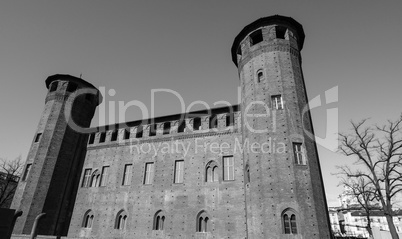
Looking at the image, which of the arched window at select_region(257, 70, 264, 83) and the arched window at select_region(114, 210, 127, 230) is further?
the arched window at select_region(114, 210, 127, 230)

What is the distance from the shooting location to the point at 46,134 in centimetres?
2100

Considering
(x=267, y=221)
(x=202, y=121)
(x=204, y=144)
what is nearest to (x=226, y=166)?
(x=204, y=144)

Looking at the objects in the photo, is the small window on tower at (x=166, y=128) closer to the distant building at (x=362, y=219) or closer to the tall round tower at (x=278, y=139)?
the tall round tower at (x=278, y=139)

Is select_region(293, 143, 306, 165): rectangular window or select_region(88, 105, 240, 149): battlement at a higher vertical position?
select_region(88, 105, 240, 149): battlement

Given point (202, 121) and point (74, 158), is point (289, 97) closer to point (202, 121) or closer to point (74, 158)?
point (202, 121)

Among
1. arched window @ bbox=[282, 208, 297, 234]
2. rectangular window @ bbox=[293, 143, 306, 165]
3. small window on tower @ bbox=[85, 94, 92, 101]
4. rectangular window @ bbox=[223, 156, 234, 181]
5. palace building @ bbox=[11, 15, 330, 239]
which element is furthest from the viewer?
small window on tower @ bbox=[85, 94, 92, 101]

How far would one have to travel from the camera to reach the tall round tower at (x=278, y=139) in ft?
39.0

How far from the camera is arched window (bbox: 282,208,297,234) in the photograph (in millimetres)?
11656

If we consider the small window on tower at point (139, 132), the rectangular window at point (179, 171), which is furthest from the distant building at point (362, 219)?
the small window on tower at point (139, 132)

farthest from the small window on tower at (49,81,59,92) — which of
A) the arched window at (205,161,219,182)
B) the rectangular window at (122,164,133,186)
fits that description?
the arched window at (205,161,219,182)

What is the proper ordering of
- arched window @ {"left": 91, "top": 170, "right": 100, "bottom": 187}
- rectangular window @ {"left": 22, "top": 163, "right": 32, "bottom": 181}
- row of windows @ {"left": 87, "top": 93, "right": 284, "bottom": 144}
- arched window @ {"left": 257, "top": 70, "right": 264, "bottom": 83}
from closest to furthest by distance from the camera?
row of windows @ {"left": 87, "top": 93, "right": 284, "bottom": 144}, arched window @ {"left": 257, "top": 70, "right": 264, "bottom": 83}, rectangular window @ {"left": 22, "top": 163, "right": 32, "bottom": 181}, arched window @ {"left": 91, "top": 170, "right": 100, "bottom": 187}

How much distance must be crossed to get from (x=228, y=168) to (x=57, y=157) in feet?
47.5

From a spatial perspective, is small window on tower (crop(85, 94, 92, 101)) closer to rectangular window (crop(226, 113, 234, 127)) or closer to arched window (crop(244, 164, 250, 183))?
rectangular window (crop(226, 113, 234, 127))

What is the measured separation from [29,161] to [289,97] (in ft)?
69.2
